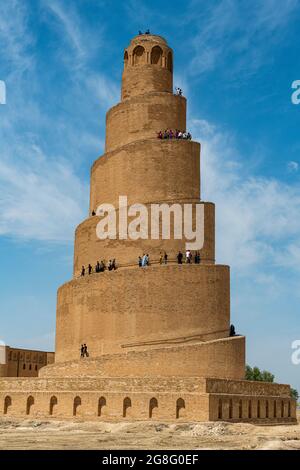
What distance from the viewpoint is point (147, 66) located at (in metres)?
31.3

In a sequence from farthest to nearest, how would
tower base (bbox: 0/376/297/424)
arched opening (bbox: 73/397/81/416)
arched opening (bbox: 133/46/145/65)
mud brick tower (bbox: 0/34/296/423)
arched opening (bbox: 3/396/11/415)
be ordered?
arched opening (bbox: 133/46/145/65) → arched opening (bbox: 3/396/11/415) → arched opening (bbox: 73/397/81/416) → mud brick tower (bbox: 0/34/296/423) → tower base (bbox: 0/376/297/424)

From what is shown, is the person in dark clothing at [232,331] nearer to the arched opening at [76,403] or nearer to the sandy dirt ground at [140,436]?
the sandy dirt ground at [140,436]

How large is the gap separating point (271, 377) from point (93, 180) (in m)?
25.0

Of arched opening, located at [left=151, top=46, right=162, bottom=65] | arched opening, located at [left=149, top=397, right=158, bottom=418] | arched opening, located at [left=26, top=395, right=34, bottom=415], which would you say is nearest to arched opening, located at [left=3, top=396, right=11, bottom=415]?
arched opening, located at [left=26, top=395, right=34, bottom=415]

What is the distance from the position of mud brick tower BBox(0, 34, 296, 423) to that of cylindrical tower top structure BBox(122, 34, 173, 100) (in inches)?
2.5

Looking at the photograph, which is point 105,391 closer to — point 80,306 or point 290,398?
point 80,306

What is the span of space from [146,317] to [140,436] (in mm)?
7588

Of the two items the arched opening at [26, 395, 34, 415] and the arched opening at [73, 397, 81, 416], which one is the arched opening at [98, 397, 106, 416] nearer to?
the arched opening at [73, 397, 81, 416]

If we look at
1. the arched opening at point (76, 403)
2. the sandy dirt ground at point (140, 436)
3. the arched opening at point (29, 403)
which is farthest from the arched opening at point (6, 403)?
the arched opening at point (76, 403)

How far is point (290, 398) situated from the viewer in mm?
26938

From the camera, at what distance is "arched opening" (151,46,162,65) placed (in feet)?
104

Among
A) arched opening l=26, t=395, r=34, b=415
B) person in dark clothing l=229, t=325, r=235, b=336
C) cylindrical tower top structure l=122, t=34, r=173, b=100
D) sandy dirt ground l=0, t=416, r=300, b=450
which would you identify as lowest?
sandy dirt ground l=0, t=416, r=300, b=450

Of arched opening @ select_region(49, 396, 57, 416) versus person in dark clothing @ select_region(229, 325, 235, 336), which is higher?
person in dark clothing @ select_region(229, 325, 235, 336)
